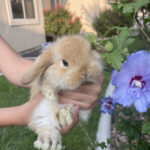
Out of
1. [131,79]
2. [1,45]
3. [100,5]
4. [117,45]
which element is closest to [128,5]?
[117,45]

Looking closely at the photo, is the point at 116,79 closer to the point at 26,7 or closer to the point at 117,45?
the point at 117,45

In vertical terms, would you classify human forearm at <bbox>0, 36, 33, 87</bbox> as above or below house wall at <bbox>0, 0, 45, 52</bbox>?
above

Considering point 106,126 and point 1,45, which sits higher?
point 1,45

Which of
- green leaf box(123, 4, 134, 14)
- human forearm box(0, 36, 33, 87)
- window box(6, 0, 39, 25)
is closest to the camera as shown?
green leaf box(123, 4, 134, 14)

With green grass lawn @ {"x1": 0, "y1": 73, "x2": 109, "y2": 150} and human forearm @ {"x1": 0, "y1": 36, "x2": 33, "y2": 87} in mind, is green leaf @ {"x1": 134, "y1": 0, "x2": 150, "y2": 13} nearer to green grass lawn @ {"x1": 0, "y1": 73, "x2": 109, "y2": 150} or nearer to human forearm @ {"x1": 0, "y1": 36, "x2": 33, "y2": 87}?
human forearm @ {"x1": 0, "y1": 36, "x2": 33, "y2": 87}

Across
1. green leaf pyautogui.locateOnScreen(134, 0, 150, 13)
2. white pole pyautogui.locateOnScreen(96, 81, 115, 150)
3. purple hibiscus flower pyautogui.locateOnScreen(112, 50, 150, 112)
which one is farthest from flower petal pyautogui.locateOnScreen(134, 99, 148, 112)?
white pole pyautogui.locateOnScreen(96, 81, 115, 150)
